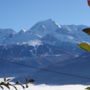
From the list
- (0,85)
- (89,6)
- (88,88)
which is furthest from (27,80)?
(89,6)

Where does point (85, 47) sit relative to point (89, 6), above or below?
below

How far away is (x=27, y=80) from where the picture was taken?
3873 mm

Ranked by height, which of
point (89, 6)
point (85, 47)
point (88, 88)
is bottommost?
point (88, 88)

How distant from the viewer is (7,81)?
160 inches

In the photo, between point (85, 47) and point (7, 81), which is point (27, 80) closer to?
point (7, 81)

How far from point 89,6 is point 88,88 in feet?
1.96

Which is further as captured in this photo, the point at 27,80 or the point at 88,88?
the point at 27,80

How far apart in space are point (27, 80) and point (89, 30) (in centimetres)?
109

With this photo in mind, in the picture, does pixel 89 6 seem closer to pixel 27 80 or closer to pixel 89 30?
pixel 89 30

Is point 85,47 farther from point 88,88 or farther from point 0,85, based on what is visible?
point 0,85

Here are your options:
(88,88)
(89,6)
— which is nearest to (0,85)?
(88,88)

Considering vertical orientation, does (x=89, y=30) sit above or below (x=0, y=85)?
above

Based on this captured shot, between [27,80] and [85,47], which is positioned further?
[27,80]

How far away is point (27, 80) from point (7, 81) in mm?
268
